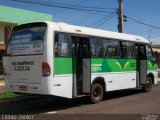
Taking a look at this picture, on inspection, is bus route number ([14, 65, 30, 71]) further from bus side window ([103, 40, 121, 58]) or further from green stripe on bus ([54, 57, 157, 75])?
bus side window ([103, 40, 121, 58])

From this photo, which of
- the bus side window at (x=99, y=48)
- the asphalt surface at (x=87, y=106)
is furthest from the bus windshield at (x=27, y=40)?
the bus side window at (x=99, y=48)

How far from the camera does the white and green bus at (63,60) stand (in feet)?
41.2

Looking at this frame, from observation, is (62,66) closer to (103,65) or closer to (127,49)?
(103,65)

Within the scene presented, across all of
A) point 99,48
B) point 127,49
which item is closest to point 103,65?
point 99,48

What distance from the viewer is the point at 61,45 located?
13.1 meters

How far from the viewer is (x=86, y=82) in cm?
1427

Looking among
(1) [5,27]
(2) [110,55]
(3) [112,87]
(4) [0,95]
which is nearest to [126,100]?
(3) [112,87]

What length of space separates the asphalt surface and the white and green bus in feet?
1.83

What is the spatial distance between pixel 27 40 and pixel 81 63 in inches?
89.0

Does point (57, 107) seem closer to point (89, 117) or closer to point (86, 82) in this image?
point (86, 82)

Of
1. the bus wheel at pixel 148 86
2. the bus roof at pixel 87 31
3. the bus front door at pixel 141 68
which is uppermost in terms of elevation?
the bus roof at pixel 87 31

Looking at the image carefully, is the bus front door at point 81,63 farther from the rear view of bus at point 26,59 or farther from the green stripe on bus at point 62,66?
the rear view of bus at point 26,59

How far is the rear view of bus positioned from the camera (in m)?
12.6

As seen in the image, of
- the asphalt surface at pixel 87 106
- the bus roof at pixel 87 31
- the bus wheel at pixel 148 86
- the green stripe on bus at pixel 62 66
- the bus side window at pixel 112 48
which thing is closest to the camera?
the asphalt surface at pixel 87 106
